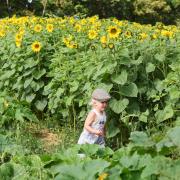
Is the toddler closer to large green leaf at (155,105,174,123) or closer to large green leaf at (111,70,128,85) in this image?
large green leaf at (111,70,128,85)

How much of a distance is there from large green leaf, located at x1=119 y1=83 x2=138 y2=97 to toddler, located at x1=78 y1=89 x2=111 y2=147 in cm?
73

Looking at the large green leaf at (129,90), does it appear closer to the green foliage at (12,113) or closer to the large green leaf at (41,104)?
the green foliage at (12,113)

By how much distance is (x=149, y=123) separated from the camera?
238 inches

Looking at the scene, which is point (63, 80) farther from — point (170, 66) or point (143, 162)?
point (143, 162)

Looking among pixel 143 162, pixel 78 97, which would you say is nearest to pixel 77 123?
pixel 78 97

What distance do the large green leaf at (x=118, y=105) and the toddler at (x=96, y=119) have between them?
580 millimetres

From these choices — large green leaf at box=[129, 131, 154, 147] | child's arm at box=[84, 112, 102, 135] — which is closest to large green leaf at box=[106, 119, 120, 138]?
child's arm at box=[84, 112, 102, 135]

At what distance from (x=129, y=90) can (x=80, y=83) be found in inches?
30.0

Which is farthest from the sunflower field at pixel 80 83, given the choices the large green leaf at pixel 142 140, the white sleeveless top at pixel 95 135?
the large green leaf at pixel 142 140

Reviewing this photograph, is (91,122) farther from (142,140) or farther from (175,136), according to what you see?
(175,136)

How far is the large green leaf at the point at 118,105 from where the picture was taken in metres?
5.95

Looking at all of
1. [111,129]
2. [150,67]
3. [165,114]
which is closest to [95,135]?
[111,129]

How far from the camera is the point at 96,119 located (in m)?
5.34

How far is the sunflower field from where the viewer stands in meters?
5.17
